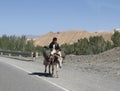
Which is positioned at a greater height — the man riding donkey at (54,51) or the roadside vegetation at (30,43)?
the roadside vegetation at (30,43)

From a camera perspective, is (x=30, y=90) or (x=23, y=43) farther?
(x=23, y=43)

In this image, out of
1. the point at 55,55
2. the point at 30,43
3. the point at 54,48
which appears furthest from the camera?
the point at 30,43

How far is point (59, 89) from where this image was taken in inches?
595

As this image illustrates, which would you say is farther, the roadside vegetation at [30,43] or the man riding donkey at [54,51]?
the roadside vegetation at [30,43]

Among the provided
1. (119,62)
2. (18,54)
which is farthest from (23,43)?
(119,62)

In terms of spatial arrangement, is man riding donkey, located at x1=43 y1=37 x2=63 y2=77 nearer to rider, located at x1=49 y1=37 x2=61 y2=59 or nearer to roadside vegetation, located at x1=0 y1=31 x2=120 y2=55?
rider, located at x1=49 y1=37 x2=61 y2=59

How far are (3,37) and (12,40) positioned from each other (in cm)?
222

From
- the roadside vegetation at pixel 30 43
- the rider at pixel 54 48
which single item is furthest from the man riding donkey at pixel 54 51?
the roadside vegetation at pixel 30 43

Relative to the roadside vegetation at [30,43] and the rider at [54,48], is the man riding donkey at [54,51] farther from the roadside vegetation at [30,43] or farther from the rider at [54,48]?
the roadside vegetation at [30,43]

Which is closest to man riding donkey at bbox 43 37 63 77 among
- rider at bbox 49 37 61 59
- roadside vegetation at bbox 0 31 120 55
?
rider at bbox 49 37 61 59

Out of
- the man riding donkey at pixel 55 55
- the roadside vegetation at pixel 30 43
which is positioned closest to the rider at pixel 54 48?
the man riding donkey at pixel 55 55

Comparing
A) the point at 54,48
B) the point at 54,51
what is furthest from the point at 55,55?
the point at 54,48

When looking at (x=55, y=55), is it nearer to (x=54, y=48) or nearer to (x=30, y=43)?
(x=54, y=48)

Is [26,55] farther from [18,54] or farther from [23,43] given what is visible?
[23,43]
